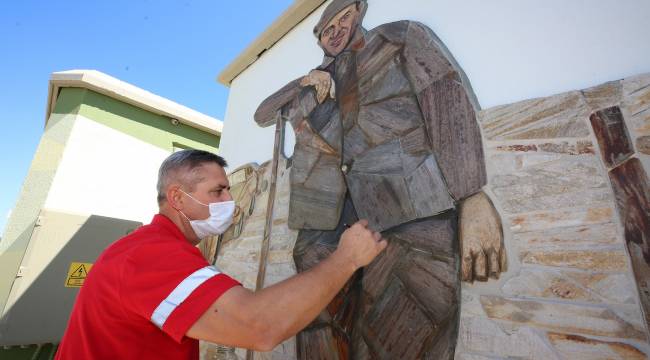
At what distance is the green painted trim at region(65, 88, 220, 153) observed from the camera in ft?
17.4

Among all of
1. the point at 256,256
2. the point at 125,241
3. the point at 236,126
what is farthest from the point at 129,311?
the point at 236,126

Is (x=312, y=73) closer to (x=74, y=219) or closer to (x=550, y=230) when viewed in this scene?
(x=550, y=230)

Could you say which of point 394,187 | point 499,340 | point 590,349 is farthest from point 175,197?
point 590,349

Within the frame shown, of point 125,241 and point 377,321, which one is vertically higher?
point 125,241

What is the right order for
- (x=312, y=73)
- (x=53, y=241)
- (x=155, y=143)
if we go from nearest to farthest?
(x=312, y=73) → (x=53, y=241) → (x=155, y=143)

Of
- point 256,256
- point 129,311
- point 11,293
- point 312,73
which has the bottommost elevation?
point 11,293

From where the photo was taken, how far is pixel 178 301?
1.05 m

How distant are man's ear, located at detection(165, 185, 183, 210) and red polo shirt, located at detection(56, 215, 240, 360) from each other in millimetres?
277

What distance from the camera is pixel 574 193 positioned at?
3.83 ft

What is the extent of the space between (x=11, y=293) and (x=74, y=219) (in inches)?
42.9

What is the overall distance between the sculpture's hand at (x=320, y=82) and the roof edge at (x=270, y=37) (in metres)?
0.75

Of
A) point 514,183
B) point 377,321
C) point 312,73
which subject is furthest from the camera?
point 312,73

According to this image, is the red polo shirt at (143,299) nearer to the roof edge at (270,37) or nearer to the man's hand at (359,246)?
the man's hand at (359,246)

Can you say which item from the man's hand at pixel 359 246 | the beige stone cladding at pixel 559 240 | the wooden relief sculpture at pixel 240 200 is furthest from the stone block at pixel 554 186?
the wooden relief sculpture at pixel 240 200
